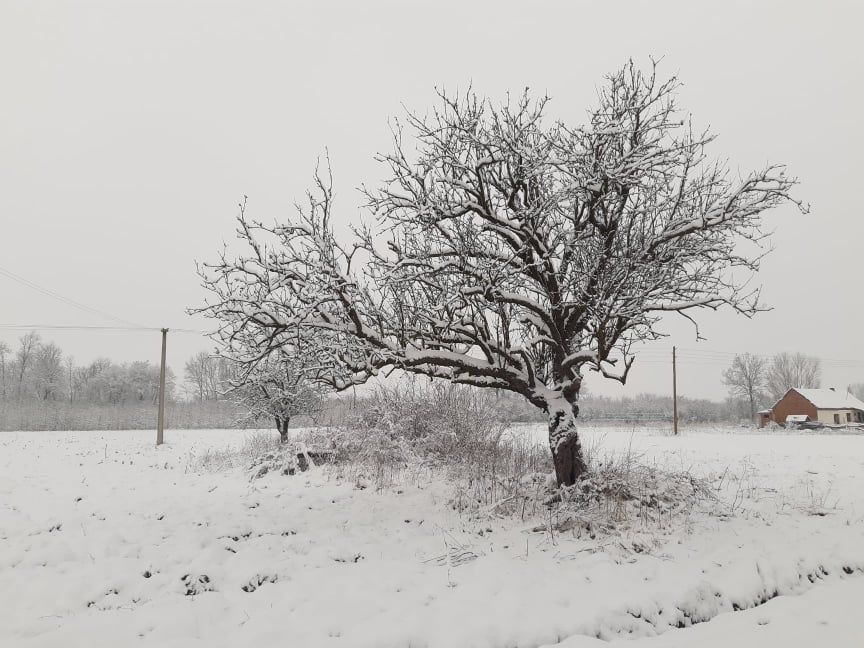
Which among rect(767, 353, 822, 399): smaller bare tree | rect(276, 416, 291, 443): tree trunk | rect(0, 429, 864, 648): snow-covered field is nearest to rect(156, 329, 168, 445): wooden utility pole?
rect(276, 416, 291, 443): tree trunk

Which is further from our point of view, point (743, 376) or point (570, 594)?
point (743, 376)

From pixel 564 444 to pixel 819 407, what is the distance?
190 feet

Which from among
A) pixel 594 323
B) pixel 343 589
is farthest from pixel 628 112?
pixel 343 589

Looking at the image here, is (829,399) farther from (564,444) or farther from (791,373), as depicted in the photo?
(564,444)

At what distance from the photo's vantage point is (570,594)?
5.51m

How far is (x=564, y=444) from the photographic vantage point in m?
7.89

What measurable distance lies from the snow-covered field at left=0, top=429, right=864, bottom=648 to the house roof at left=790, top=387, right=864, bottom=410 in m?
54.1

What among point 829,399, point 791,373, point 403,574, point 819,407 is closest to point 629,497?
point 403,574

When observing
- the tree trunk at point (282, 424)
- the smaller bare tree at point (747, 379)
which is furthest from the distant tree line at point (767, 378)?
the tree trunk at point (282, 424)

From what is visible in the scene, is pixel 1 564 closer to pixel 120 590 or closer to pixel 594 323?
pixel 120 590

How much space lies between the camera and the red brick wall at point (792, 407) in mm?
51281

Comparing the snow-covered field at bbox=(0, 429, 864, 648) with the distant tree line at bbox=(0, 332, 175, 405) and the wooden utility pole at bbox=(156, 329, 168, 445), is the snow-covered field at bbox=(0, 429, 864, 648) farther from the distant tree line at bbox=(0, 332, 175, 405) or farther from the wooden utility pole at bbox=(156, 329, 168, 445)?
the distant tree line at bbox=(0, 332, 175, 405)

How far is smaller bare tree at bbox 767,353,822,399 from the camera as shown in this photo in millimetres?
77125

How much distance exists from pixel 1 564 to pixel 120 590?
180 centimetres
